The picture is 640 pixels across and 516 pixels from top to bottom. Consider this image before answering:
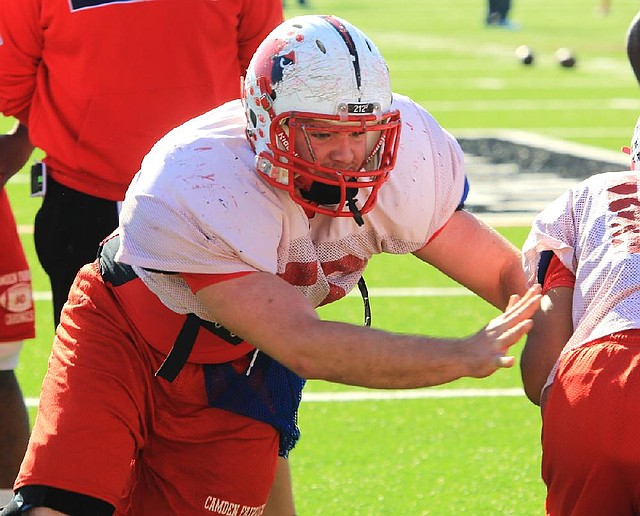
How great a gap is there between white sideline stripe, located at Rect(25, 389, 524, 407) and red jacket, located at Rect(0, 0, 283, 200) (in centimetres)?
148

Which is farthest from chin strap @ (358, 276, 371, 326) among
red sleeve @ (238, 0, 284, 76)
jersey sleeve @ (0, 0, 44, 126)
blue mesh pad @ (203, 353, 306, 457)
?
jersey sleeve @ (0, 0, 44, 126)

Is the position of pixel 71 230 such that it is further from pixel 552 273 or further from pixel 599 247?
pixel 599 247

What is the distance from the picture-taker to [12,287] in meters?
4.50

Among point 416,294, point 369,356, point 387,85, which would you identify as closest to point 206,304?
point 369,356

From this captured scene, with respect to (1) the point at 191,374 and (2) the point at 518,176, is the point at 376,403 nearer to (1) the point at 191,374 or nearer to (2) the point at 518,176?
(1) the point at 191,374

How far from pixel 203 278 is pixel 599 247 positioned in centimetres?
84

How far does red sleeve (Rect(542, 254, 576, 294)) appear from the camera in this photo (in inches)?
120

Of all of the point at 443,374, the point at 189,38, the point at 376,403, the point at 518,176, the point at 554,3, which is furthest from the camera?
the point at 554,3


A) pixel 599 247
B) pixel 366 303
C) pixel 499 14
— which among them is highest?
pixel 599 247

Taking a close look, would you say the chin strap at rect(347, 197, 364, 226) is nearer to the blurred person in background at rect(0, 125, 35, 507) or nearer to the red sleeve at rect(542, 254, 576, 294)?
the red sleeve at rect(542, 254, 576, 294)

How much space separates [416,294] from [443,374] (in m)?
4.15

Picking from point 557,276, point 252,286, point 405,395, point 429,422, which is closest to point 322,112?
point 252,286

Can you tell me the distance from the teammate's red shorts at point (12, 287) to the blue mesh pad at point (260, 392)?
1.19 metres

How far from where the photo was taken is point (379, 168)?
Answer: 3207 mm
